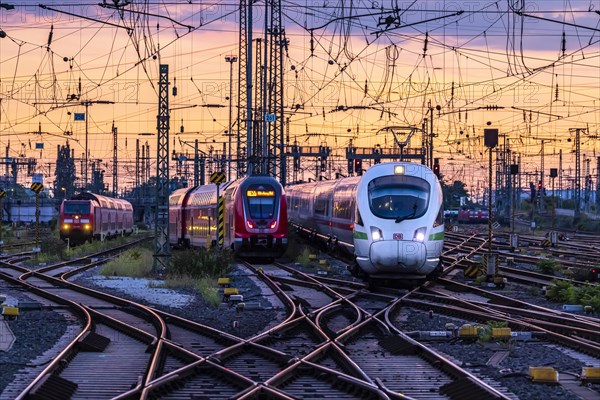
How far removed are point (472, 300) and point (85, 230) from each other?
1577 inches

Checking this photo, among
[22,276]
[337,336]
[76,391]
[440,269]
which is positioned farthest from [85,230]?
[76,391]

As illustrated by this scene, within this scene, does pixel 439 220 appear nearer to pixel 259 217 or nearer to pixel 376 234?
pixel 376 234

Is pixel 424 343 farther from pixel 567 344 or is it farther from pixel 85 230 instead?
pixel 85 230

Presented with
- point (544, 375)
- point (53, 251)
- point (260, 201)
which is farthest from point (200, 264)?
point (544, 375)

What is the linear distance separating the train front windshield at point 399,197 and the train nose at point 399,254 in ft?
2.15

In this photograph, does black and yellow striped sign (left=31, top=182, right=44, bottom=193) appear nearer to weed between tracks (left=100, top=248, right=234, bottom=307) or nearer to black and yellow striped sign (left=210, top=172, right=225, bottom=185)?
weed between tracks (left=100, top=248, right=234, bottom=307)

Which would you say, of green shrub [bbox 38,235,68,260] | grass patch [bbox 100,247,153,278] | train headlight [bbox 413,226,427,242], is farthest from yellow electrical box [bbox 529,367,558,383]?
green shrub [bbox 38,235,68,260]

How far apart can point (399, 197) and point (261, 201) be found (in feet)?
46.6

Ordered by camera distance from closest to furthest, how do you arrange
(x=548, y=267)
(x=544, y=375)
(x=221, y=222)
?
(x=544, y=375), (x=548, y=267), (x=221, y=222)

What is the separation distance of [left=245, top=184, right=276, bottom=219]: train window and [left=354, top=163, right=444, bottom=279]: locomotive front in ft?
41.6

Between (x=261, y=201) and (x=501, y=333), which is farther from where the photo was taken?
(x=261, y=201)

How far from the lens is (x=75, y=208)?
59.9 metres

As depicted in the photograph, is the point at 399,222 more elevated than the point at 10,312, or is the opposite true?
the point at 399,222

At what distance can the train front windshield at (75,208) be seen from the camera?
196 ft
